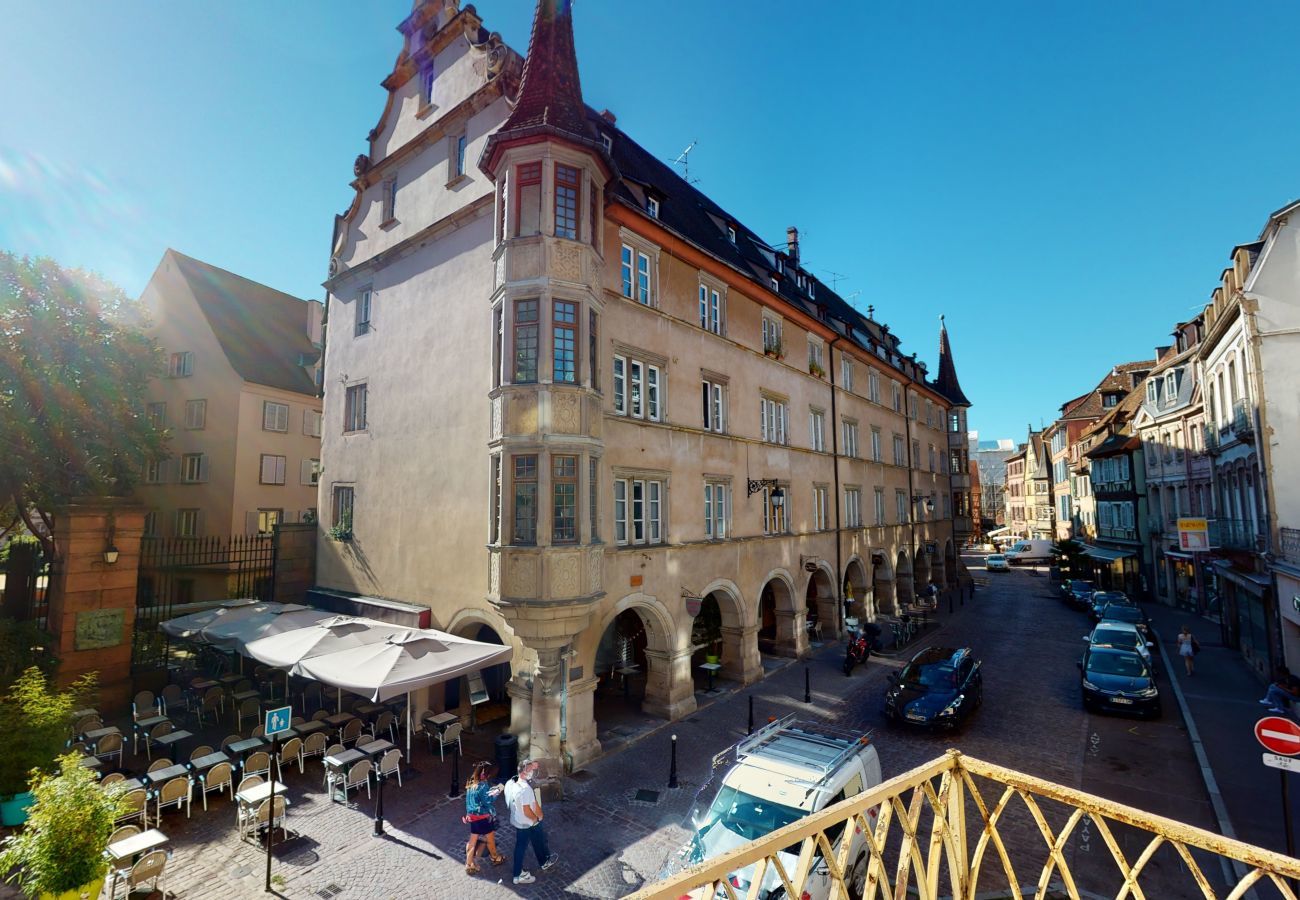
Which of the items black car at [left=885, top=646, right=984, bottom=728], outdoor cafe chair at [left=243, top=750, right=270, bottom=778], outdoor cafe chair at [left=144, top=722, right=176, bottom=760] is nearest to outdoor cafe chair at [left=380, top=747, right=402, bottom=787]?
outdoor cafe chair at [left=243, top=750, right=270, bottom=778]

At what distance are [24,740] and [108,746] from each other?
10.5ft

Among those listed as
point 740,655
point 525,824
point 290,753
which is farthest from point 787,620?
point 290,753

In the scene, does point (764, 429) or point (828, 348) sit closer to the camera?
point (764, 429)

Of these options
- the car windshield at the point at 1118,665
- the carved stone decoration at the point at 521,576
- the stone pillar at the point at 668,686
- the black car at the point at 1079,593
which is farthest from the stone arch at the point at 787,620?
the black car at the point at 1079,593

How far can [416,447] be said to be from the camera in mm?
18250

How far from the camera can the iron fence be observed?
62.1 ft

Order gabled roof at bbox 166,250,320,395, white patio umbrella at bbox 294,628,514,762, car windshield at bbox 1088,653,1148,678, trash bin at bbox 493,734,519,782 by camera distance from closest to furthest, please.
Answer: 1. white patio umbrella at bbox 294,628,514,762
2. trash bin at bbox 493,734,519,782
3. car windshield at bbox 1088,653,1148,678
4. gabled roof at bbox 166,250,320,395

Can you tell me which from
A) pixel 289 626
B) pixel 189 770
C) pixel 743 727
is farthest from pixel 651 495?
pixel 189 770

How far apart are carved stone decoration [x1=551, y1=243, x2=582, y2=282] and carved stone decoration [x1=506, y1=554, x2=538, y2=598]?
6475mm

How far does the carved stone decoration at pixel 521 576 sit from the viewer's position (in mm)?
13508

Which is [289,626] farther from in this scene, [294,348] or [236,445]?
[294,348]

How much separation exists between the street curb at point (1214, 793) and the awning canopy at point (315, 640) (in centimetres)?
1519

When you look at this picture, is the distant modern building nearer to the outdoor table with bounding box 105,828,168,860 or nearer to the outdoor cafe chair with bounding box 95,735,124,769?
the outdoor cafe chair with bounding box 95,735,124,769

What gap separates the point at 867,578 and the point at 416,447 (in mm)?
21645
